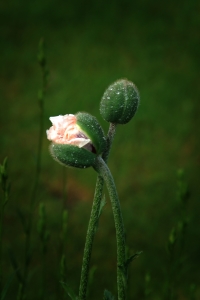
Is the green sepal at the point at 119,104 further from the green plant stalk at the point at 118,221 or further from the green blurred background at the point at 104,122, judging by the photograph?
the green blurred background at the point at 104,122

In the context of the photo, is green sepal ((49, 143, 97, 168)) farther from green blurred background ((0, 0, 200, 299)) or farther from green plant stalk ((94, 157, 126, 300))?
green blurred background ((0, 0, 200, 299))

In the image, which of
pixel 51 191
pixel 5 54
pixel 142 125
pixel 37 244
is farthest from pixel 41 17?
pixel 37 244

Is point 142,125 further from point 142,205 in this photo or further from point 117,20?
point 117,20

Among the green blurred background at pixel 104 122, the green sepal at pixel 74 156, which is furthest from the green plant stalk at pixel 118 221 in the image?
the green blurred background at pixel 104 122

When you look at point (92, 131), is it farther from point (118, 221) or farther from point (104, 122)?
point (104, 122)

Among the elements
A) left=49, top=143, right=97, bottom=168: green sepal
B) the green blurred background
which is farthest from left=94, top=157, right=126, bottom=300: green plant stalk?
the green blurred background

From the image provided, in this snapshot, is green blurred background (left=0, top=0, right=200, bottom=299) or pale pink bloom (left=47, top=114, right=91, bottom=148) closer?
pale pink bloom (left=47, top=114, right=91, bottom=148)
